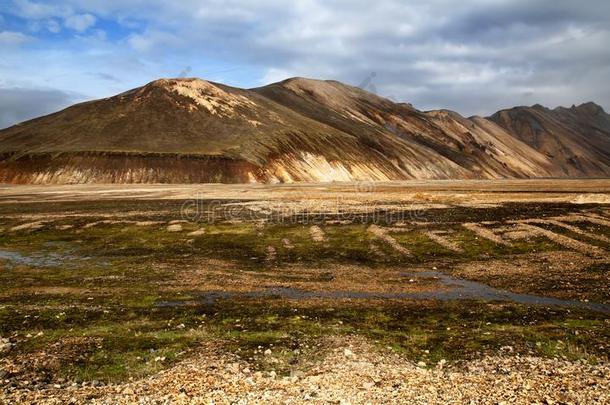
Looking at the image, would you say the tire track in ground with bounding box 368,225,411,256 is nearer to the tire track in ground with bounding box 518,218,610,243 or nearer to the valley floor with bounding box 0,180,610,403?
the valley floor with bounding box 0,180,610,403

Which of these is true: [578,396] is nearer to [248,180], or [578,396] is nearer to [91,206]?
[91,206]

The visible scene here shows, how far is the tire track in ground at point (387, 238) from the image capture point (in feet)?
133

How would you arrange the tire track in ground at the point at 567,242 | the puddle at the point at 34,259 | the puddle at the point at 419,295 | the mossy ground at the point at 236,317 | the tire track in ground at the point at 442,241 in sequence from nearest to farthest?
1. the mossy ground at the point at 236,317
2. the puddle at the point at 419,295
3. the puddle at the point at 34,259
4. the tire track in ground at the point at 567,242
5. the tire track in ground at the point at 442,241

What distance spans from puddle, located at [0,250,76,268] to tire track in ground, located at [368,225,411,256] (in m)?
26.3

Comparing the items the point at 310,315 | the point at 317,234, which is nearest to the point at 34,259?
the point at 317,234

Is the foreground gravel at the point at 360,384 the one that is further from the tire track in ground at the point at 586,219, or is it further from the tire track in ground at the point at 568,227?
the tire track in ground at the point at 586,219

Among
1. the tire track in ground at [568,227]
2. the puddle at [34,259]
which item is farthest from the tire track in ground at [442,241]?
the puddle at [34,259]

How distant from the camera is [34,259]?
126 ft

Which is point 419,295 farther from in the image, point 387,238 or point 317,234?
point 317,234

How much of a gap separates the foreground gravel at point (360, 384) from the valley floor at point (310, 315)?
7 centimetres

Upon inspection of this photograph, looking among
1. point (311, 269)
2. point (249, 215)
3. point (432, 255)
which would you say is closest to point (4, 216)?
point (249, 215)

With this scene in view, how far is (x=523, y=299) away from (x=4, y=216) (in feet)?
215

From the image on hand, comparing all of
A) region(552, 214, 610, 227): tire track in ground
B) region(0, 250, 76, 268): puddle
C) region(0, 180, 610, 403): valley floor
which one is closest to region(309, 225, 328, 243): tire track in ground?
region(0, 180, 610, 403): valley floor

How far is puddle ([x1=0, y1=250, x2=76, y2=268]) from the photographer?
119 feet
